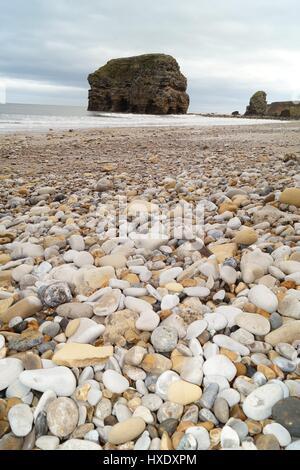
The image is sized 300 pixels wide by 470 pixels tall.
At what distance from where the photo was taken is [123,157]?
6.02 metres

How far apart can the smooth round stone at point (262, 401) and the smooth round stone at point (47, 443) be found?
617mm

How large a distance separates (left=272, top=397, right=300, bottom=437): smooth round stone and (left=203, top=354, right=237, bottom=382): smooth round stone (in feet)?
0.63

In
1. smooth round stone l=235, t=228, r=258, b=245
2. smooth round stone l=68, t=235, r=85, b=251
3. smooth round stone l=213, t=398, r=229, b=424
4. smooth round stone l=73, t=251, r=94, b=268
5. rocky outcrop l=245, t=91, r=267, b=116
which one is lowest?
smooth round stone l=213, t=398, r=229, b=424

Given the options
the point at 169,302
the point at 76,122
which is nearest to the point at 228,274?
the point at 169,302

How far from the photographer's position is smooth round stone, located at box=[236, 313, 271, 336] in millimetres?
1485

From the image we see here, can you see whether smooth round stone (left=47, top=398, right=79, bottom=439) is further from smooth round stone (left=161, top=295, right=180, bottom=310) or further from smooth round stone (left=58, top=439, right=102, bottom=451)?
smooth round stone (left=161, top=295, right=180, bottom=310)

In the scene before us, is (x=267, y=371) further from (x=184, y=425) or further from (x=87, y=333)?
(x=87, y=333)

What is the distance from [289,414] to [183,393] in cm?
35

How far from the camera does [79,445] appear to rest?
107 cm

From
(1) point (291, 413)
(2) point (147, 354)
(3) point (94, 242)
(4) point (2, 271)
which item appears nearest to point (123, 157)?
(3) point (94, 242)

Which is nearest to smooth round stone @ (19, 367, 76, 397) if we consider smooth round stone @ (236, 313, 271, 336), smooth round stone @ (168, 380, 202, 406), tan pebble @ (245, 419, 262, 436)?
smooth round stone @ (168, 380, 202, 406)

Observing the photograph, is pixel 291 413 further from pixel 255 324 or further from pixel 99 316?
pixel 99 316

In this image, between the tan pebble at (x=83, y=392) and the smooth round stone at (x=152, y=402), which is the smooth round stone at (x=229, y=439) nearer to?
the smooth round stone at (x=152, y=402)

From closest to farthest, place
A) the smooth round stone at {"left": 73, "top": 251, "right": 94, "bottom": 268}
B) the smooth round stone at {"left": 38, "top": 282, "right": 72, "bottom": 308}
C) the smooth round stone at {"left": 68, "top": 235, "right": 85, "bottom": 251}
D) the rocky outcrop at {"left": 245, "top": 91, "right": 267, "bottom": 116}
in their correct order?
the smooth round stone at {"left": 38, "top": 282, "right": 72, "bottom": 308} < the smooth round stone at {"left": 73, "top": 251, "right": 94, "bottom": 268} < the smooth round stone at {"left": 68, "top": 235, "right": 85, "bottom": 251} < the rocky outcrop at {"left": 245, "top": 91, "right": 267, "bottom": 116}
